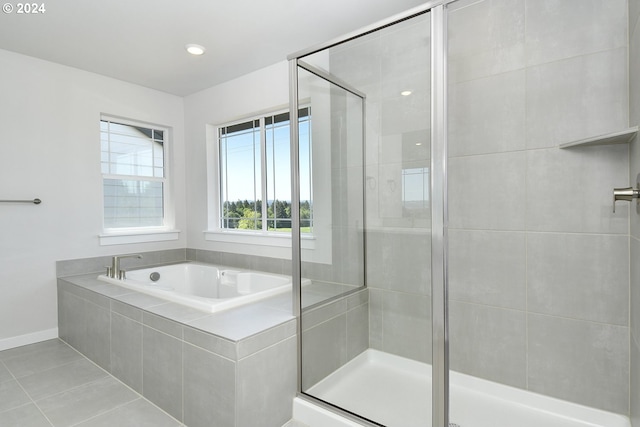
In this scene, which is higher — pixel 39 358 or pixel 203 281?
pixel 203 281

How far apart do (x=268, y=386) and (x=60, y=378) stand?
1.62 m

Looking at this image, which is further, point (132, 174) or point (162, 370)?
point (132, 174)

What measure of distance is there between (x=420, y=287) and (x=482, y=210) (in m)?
0.60

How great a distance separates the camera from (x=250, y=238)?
3426 mm

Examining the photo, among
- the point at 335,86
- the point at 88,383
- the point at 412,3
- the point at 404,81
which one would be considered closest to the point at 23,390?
the point at 88,383

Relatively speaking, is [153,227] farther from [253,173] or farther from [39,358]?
[39,358]

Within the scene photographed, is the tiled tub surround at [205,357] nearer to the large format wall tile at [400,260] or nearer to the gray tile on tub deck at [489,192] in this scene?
the large format wall tile at [400,260]

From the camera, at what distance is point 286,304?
2.18m

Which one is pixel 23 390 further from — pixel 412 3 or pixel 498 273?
pixel 412 3

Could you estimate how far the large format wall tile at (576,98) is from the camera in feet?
4.96

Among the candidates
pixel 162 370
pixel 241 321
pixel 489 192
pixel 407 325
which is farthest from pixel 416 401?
pixel 162 370

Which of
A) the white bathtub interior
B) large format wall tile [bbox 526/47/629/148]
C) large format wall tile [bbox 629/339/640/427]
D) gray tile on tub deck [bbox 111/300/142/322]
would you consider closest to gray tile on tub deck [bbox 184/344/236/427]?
the white bathtub interior

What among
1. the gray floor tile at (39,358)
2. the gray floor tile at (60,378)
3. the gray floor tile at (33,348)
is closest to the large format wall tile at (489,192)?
the gray floor tile at (60,378)

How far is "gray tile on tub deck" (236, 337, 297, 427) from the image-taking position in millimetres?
1573
